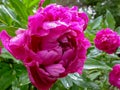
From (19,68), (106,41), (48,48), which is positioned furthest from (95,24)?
(48,48)

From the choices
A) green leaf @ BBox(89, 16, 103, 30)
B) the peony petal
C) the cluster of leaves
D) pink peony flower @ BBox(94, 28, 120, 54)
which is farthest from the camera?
green leaf @ BBox(89, 16, 103, 30)

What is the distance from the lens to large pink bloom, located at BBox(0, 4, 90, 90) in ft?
2.13

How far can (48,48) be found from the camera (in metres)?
0.66

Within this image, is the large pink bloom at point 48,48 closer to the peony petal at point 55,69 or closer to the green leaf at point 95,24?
the peony petal at point 55,69

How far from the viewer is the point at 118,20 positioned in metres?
6.46

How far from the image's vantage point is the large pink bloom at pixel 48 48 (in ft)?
2.13

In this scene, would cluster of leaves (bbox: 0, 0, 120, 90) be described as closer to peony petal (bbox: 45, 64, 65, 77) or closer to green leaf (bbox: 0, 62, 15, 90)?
green leaf (bbox: 0, 62, 15, 90)

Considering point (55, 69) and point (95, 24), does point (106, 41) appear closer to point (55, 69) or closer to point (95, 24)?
point (95, 24)

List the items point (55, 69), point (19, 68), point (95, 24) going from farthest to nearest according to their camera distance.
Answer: point (95, 24) < point (19, 68) < point (55, 69)

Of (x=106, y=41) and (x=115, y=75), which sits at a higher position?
(x=106, y=41)

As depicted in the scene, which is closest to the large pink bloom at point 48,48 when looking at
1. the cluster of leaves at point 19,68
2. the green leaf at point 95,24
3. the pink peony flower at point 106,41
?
the cluster of leaves at point 19,68

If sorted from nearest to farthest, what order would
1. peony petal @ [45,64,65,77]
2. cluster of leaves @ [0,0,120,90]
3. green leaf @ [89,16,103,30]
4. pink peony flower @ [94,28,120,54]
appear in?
peony petal @ [45,64,65,77]
cluster of leaves @ [0,0,120,90]
pink peony flower @ [94,28,120,54]
green leaf @ [89,16,103,30]

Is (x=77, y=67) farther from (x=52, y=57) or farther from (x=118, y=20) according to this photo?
(x=118, y=20)

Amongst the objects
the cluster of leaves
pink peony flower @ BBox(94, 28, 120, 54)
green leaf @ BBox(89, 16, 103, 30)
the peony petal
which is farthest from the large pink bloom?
green leaf @ BBox(89, 16, 103, 30)
